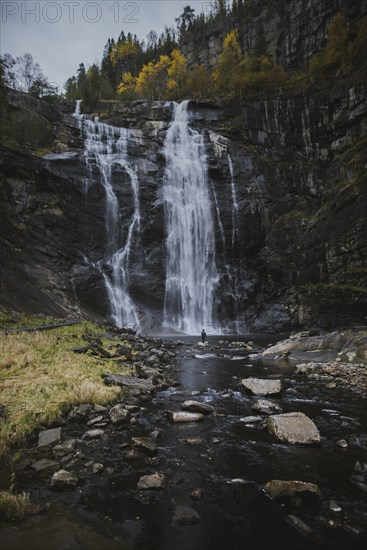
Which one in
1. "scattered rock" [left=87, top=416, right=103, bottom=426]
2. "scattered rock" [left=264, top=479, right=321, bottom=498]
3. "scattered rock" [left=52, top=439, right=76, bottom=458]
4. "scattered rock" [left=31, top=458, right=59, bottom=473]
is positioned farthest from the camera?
"scattered rock" [left=87, top=416, right=103, bottom=426]

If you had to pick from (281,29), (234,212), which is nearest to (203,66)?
(281,29)

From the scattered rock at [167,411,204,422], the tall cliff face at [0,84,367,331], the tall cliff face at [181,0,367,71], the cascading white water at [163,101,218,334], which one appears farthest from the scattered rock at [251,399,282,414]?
the tall cliff face at [181,0,367,71]

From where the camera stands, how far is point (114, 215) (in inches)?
1606

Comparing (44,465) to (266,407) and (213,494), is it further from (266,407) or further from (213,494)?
(266,407)

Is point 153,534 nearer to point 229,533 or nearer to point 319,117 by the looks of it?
Answer: point 229,533

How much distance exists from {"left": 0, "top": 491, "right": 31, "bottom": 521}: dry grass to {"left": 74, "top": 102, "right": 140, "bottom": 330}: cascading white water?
30.7 m

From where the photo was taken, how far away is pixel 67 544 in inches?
134

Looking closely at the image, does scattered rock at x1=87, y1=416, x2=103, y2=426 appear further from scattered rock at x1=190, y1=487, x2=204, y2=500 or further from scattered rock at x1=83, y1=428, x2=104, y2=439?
scattered rock at x1=190, y1=487, x2=204, y2=500

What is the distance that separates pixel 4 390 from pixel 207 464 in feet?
17.7

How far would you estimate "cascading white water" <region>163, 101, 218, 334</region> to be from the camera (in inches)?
1534

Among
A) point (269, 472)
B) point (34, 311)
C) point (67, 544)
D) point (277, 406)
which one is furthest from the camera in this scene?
point (34, 311)

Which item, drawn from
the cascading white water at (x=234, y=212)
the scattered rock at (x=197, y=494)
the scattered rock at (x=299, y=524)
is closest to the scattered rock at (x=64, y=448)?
the scattered rock at (x=197, y=494)

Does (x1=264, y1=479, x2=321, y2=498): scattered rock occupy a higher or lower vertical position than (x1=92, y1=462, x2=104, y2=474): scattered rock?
higher

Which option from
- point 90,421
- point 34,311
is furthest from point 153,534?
point 34,311
